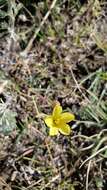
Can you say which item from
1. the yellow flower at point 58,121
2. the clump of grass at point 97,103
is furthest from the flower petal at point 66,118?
the clump of grass at point 97,103

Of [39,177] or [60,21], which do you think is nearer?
[39,177]

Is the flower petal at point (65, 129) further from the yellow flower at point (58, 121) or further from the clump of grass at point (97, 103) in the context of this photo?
the clump of grass at point (97, 103)

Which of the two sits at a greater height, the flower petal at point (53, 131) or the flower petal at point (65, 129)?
the flower petal at point (53, 131)

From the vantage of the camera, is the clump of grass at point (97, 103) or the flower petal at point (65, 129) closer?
the flower petal at point (65, 129)

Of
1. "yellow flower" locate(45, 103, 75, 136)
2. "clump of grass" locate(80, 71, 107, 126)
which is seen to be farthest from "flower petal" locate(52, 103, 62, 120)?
"clump of grass" locate(80, 71, 107, 126)

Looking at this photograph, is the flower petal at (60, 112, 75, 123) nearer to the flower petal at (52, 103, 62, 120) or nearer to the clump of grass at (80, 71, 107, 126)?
the flower petal at (52, 103, 62, 120)

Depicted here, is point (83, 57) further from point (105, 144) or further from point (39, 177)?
point (39, 177)

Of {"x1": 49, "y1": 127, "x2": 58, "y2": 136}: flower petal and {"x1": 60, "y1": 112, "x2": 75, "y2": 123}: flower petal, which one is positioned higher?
{"x1": 60, "y1": 112, "x2": 75, "y2": 123}: flower petal

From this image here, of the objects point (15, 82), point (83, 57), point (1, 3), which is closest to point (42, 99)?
point (15, 82)
